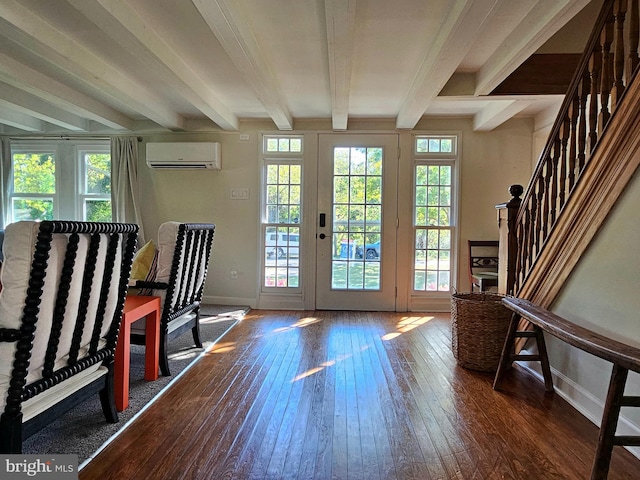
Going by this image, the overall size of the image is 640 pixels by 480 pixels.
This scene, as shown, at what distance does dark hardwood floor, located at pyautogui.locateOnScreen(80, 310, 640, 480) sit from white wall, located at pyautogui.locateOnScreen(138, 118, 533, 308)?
1832mm

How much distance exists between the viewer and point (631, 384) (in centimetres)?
180

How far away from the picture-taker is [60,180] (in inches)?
189

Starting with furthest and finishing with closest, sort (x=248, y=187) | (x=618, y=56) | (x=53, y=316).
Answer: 1. (x=248, y=187)
2. (x=618, y=56)
3. (x=53, y=316)

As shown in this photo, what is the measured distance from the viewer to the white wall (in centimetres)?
448

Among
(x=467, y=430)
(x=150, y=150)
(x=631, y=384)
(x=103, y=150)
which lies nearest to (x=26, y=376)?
(x=467, y=430)

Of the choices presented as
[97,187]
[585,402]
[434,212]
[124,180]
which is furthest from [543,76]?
[97,187]

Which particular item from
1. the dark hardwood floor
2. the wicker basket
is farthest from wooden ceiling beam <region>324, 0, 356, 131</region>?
the dark hardwood floor

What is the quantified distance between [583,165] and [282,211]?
3240 millimetres

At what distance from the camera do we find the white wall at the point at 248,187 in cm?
448

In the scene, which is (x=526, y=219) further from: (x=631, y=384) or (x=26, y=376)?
(x=26, y=376)

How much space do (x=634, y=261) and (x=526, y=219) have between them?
3.18ft

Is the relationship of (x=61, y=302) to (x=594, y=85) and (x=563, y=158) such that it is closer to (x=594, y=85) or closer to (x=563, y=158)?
(x=563, y=158)

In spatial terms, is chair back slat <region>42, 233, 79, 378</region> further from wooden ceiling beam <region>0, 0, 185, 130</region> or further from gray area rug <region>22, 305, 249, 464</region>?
wooden ceiling beam <region>0, 0, 185, 130</region>
